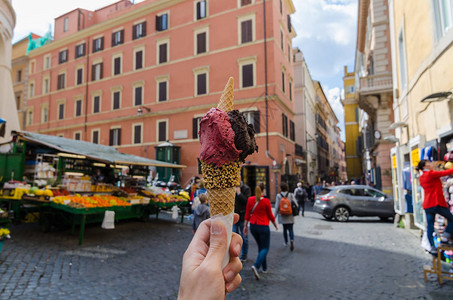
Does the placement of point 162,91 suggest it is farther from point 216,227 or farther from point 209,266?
point 209,266

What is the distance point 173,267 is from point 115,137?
951 inches

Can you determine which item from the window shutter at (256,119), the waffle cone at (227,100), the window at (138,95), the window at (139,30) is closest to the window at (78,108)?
the window at (138,95)

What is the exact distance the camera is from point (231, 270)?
145 centimetres

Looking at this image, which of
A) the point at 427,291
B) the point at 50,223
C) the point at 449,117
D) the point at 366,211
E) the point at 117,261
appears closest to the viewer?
the point at 427,291

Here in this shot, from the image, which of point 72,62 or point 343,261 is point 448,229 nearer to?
point 343,261

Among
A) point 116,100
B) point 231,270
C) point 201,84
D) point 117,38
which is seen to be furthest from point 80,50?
point 231,270

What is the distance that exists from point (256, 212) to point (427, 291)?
3208 mm

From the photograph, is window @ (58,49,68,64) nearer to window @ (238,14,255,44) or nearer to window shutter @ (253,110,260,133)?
window @ (238,14,255,44)

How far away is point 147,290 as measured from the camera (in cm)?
490

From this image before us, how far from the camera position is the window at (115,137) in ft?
91.2

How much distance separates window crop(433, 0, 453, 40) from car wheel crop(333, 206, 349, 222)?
8629 mm

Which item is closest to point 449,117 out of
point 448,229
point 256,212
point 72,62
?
point 448,229

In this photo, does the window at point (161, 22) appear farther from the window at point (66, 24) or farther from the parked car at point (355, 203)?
the parked car at point (355, 203)

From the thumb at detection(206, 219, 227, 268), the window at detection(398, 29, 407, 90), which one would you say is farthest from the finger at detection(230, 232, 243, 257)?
the window at detection(398, 29, 407, 90)
